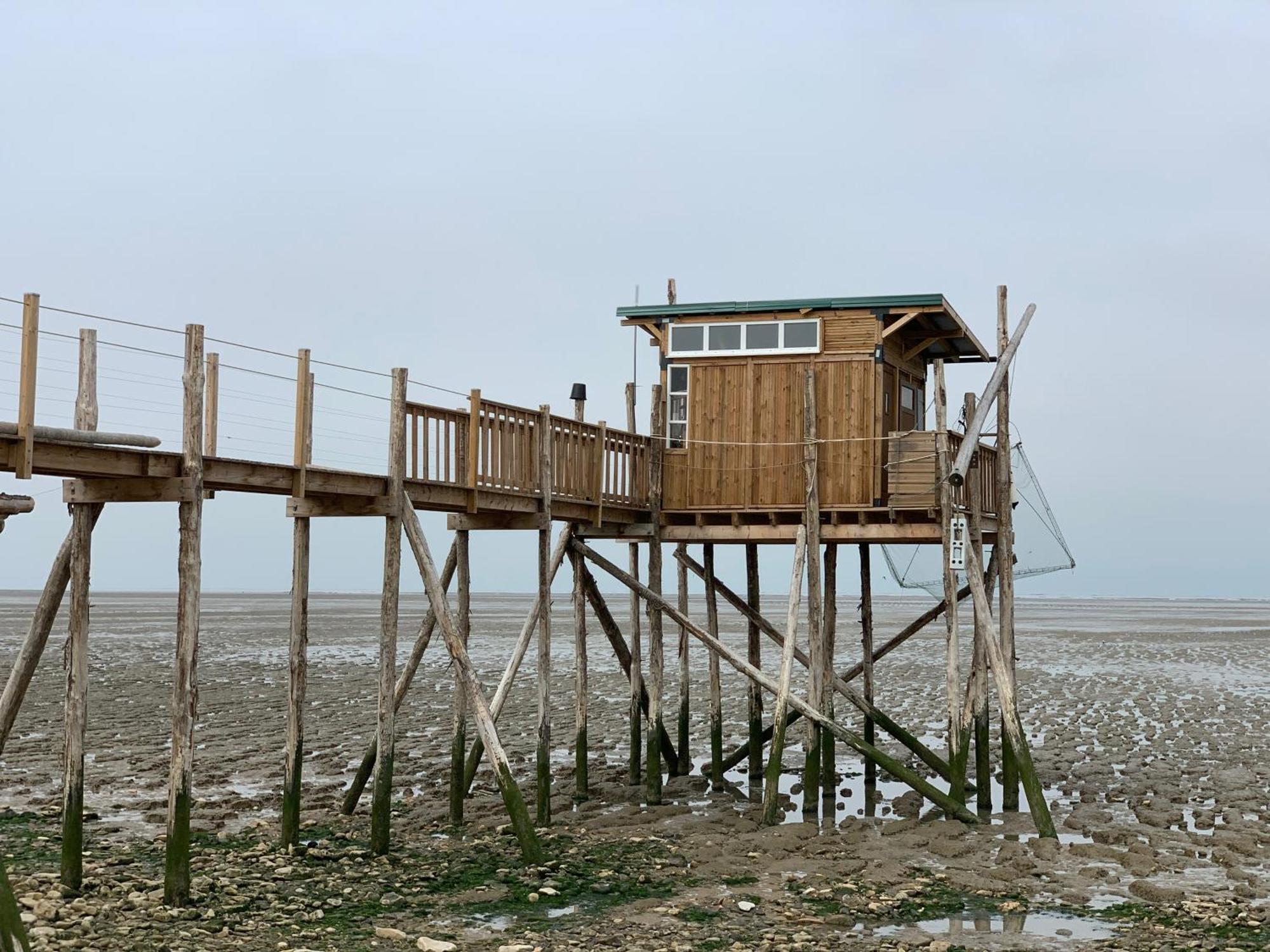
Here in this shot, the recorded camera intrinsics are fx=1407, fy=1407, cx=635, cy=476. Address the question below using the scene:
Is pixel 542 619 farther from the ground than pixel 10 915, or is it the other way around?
pixel 542 619

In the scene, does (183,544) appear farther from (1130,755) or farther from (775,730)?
(1130,755)

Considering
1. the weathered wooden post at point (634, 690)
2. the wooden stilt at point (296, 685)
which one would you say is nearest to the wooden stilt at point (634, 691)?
the weathered wooden post at point (634, 690)

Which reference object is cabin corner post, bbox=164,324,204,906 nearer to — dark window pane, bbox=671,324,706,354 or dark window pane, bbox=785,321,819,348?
dark window pane, bbox=671,324,706,354

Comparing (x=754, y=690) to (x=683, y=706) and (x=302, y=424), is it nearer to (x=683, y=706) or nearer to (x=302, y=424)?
(x=683, y=706)

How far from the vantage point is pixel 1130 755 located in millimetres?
23625

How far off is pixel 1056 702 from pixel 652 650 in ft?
48.8

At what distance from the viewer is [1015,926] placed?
43.2 ft

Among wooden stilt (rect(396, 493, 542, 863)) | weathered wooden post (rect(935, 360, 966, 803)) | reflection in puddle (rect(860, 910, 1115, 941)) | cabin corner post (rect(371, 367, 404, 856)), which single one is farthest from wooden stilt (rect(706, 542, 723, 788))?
reflection in puddle (rect(860, 910, 1115, 941))

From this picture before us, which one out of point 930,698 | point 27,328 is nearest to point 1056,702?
point 930,698

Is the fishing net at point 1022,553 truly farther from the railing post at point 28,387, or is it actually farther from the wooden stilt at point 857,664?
the railing post at point 28,387

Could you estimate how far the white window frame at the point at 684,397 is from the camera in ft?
67.8

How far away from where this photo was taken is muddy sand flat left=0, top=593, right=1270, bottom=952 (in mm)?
12688

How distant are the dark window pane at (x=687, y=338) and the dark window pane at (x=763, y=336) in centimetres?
66

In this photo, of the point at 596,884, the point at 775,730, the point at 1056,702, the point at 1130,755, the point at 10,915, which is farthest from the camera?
the point at 1056,702
